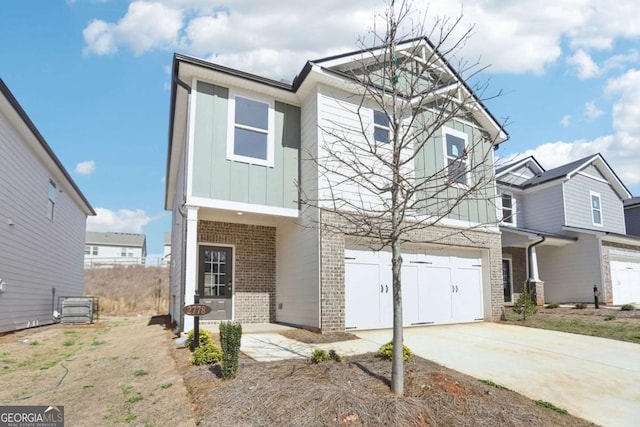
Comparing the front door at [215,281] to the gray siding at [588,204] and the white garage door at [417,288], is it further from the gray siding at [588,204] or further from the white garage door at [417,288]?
the gray siding at [588,204]

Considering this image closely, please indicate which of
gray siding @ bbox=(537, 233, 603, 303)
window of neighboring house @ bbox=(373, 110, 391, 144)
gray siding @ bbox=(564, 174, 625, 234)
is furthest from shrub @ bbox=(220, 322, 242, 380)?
gray siding @ bbox=(564, 174, 625, 234)

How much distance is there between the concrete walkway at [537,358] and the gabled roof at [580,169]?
11.8 metres

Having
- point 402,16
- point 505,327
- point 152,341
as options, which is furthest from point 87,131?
point 505,327

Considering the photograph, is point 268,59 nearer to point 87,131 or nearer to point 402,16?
point 402,16

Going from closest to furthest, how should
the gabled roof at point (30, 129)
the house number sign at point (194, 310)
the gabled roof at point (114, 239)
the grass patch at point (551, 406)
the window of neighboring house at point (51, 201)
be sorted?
the grass patch at point (551, 406)
the house number sign at point (194, 310)
the gabled roof at point (30, 129)
the window of neighboring house at point (51, 201)
the gabled roof at point (114, 239)

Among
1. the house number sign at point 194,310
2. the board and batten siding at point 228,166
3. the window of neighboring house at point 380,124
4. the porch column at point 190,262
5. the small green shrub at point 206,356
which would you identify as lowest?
the small green shrub at point 206,356

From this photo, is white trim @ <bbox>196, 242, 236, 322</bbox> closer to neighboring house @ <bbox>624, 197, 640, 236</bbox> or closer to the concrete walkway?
the concrete walkway

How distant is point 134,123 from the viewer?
1633 centimetres

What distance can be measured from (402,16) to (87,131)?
16.3m

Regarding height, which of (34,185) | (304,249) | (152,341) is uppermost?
(34,185)

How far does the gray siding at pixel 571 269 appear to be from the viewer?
1816 cm

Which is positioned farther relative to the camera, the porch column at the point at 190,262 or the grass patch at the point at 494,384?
the porch column at the point at 190,262

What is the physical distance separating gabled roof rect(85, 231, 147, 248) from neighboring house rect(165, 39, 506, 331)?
140 feet

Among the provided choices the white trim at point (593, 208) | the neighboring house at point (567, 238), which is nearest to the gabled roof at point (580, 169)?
the neighboring house at point (567, 238)
